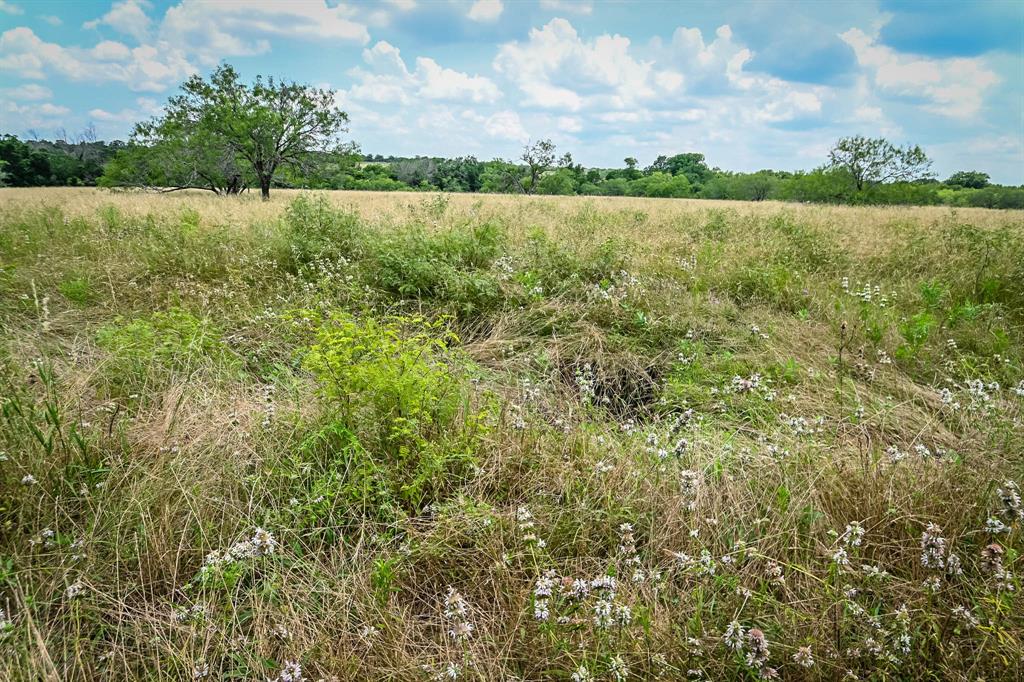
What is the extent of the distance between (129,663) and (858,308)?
747 centimetres

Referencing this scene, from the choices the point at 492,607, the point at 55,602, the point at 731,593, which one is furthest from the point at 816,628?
the point at 55,602

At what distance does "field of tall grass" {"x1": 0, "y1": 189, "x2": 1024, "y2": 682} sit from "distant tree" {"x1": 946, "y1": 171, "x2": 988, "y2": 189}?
293 ft

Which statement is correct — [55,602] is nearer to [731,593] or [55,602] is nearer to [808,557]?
[731,593]

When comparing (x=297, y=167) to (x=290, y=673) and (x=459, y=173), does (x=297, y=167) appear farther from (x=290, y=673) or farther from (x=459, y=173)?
Result: (x=459, y=173)

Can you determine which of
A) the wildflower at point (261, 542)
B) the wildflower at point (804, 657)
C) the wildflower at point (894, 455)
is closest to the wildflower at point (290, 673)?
the wildflower at point (261, 542)

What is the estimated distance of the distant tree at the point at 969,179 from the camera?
68750 millimetres

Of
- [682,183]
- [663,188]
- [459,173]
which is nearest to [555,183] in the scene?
[459,173]

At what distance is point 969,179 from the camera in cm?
7062

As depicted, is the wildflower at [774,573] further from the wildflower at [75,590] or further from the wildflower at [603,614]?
the wildflower at [75,590]

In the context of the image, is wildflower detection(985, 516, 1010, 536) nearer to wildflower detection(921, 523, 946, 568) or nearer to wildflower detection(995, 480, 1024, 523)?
wildflower detection(995, 480, 1024, 523)

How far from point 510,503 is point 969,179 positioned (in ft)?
323

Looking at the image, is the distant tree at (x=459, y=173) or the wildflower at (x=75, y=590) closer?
the wildflower at (x=75, y=590)

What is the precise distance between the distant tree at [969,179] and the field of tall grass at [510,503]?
293 feet

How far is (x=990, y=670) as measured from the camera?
1.77 m
